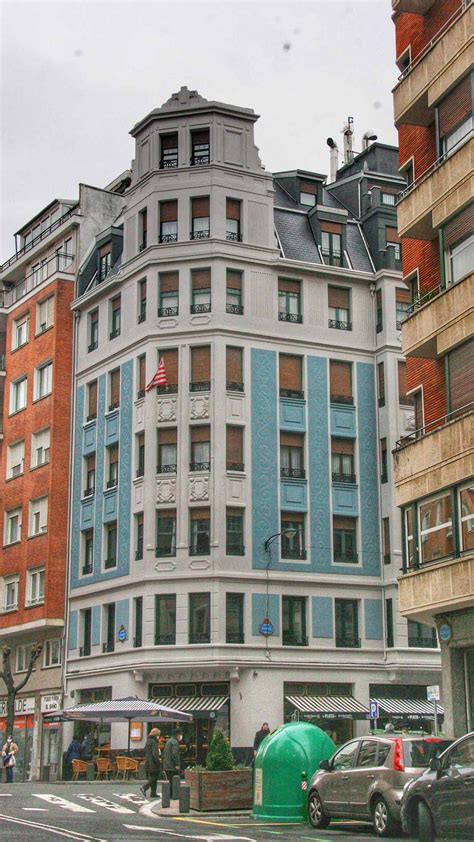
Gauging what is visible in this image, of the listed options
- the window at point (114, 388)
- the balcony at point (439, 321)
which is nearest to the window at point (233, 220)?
the window at point (114, 388)

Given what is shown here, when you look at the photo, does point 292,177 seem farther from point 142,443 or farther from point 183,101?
point 142,443

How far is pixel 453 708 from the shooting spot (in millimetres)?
28562

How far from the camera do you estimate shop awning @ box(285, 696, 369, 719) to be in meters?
44.2

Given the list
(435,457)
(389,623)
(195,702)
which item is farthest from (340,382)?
(435,457)

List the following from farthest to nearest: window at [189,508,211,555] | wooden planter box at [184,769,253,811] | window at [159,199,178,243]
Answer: window at [159,199,178,243] → window at [189,508,211,555] → wooden planter box at [184,769,253,811]

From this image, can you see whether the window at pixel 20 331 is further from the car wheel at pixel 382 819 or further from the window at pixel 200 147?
the car wheel at pixel 382 819

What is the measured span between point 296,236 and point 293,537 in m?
12.6

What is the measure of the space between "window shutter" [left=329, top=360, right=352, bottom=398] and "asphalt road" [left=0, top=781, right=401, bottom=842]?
22.0 m

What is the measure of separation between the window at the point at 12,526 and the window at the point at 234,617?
13704 millimetres

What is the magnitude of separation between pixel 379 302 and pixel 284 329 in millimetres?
4486

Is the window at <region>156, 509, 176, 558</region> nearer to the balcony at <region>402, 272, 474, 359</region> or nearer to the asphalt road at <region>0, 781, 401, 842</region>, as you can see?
the asphalt road at <region>0, 781, 401, 842</region>

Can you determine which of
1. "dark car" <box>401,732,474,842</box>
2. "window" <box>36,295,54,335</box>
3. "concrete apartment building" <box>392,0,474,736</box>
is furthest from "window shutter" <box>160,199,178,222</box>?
"dark car" <box>401,732,474,842</box>

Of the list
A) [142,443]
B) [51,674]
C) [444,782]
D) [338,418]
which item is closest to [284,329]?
[338,418]

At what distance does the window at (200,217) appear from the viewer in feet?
159
